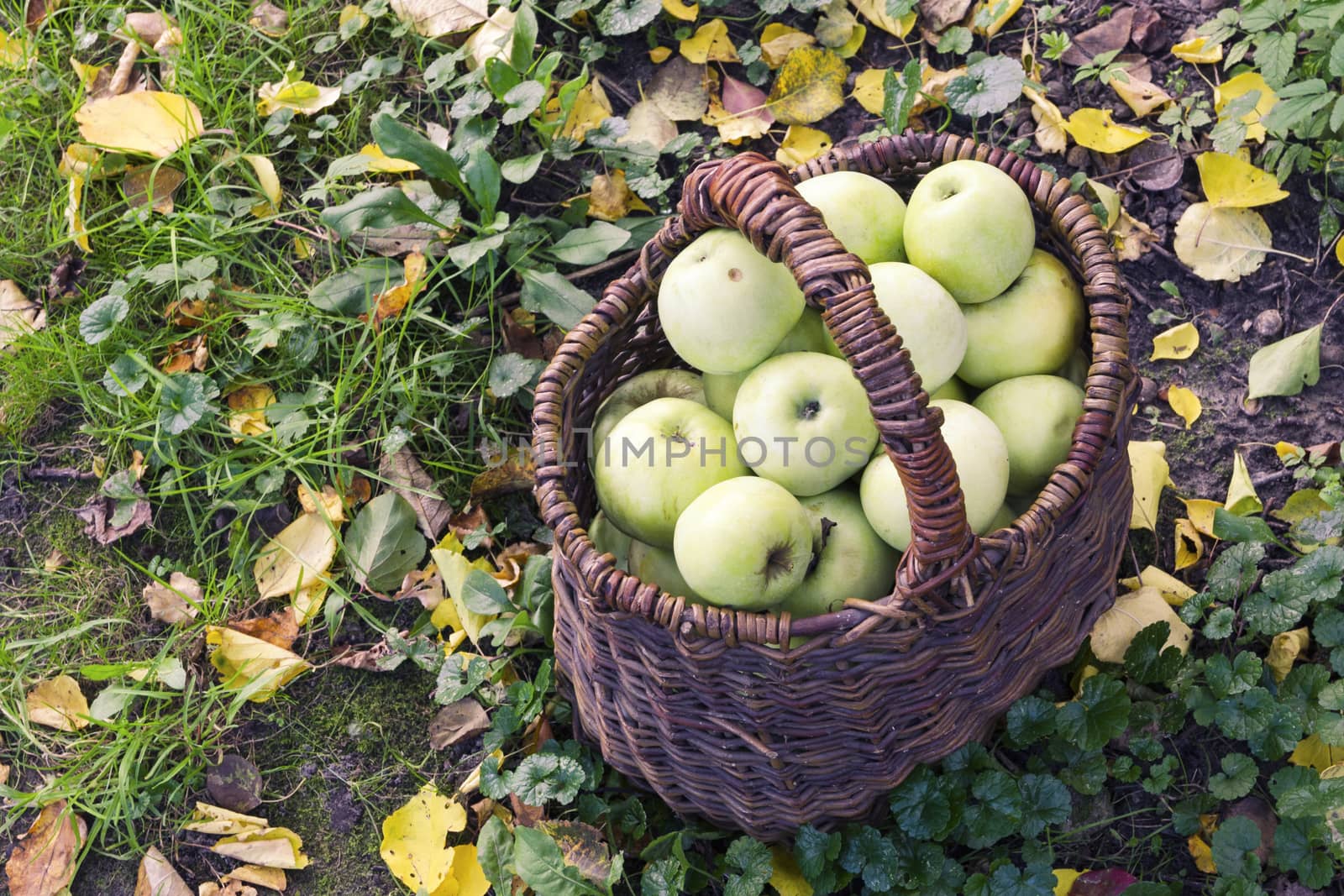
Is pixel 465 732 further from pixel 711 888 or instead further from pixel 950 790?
pixel 950 790

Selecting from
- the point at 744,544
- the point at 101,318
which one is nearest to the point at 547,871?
the point at 744,544

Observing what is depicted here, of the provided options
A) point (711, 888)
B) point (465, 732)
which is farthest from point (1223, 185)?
point (465, 732)

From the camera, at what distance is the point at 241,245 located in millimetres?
2729

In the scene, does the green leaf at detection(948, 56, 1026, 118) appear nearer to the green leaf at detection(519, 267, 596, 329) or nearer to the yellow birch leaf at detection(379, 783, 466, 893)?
the green leaf at detection(519, 267, 596, 329)

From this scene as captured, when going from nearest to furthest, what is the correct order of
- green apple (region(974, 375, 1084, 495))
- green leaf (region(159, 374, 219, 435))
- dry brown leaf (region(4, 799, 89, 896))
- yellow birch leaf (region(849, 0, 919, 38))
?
green apple (region(974, 375, 1084, 495)) < dry brown leaf (region(4, 799, 89, 896)) < green leaf (region(159, 374, 219, 435)) < yellow birch leaf (region(849, 0, 919, 38))

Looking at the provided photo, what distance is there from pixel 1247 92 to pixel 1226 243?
15.1 inches

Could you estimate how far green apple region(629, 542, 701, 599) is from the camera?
1825mm

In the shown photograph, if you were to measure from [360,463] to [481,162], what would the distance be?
0.77m

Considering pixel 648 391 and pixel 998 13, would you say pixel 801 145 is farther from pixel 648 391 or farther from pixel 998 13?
pixel 648 391

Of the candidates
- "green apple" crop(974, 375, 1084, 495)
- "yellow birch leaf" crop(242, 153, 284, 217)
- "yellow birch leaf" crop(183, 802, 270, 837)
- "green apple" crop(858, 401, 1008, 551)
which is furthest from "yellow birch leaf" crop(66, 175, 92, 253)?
"green apple" crop(974, 375, 1084, 495)

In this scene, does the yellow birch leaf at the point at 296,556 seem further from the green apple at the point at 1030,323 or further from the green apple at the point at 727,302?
the green apple at the point at 1030,323

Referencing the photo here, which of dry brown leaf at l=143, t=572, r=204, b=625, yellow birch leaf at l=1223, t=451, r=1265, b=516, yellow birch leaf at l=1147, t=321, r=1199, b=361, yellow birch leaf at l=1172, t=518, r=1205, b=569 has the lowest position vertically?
dry brown leaf at l=143, t=572, r=204, b=625

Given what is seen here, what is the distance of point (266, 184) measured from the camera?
109 inches

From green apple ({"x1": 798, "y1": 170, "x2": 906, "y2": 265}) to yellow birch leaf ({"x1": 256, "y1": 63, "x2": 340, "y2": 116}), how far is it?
5.09 feet
